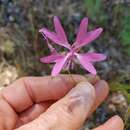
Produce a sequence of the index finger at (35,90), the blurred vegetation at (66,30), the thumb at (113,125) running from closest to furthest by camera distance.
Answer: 1. the thumb at (113,125)
2. the index finger at (35,90)
3. the blurred vegetation at (66,30)

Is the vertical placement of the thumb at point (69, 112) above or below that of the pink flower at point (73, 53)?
below

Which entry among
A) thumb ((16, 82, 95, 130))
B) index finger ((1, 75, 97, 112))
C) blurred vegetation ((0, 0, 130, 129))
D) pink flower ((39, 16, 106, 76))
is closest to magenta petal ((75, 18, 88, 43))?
pink flower ((39, 16, 106, 76))

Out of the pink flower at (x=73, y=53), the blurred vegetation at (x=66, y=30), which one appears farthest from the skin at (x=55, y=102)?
the blurred vegetation at (x=66, y=30)

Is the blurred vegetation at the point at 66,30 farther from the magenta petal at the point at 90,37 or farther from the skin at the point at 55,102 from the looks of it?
the magenta petal at the point at 90,37

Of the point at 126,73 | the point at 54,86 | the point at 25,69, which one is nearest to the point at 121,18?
the point at 126,73

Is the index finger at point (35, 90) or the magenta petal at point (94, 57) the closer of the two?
the magenta petal at point (94, 57)

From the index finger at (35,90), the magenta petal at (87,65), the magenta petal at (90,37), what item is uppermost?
the magenta petal at (90,37)

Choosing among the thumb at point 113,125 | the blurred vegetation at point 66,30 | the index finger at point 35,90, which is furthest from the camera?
the blurred vegetation at point 66,30

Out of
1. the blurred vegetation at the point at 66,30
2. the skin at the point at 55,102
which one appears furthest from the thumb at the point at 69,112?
the blurred vegetation at the point at 66,30

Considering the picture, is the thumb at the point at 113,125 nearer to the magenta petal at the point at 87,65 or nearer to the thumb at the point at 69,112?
the thumb at the point at 69,112
